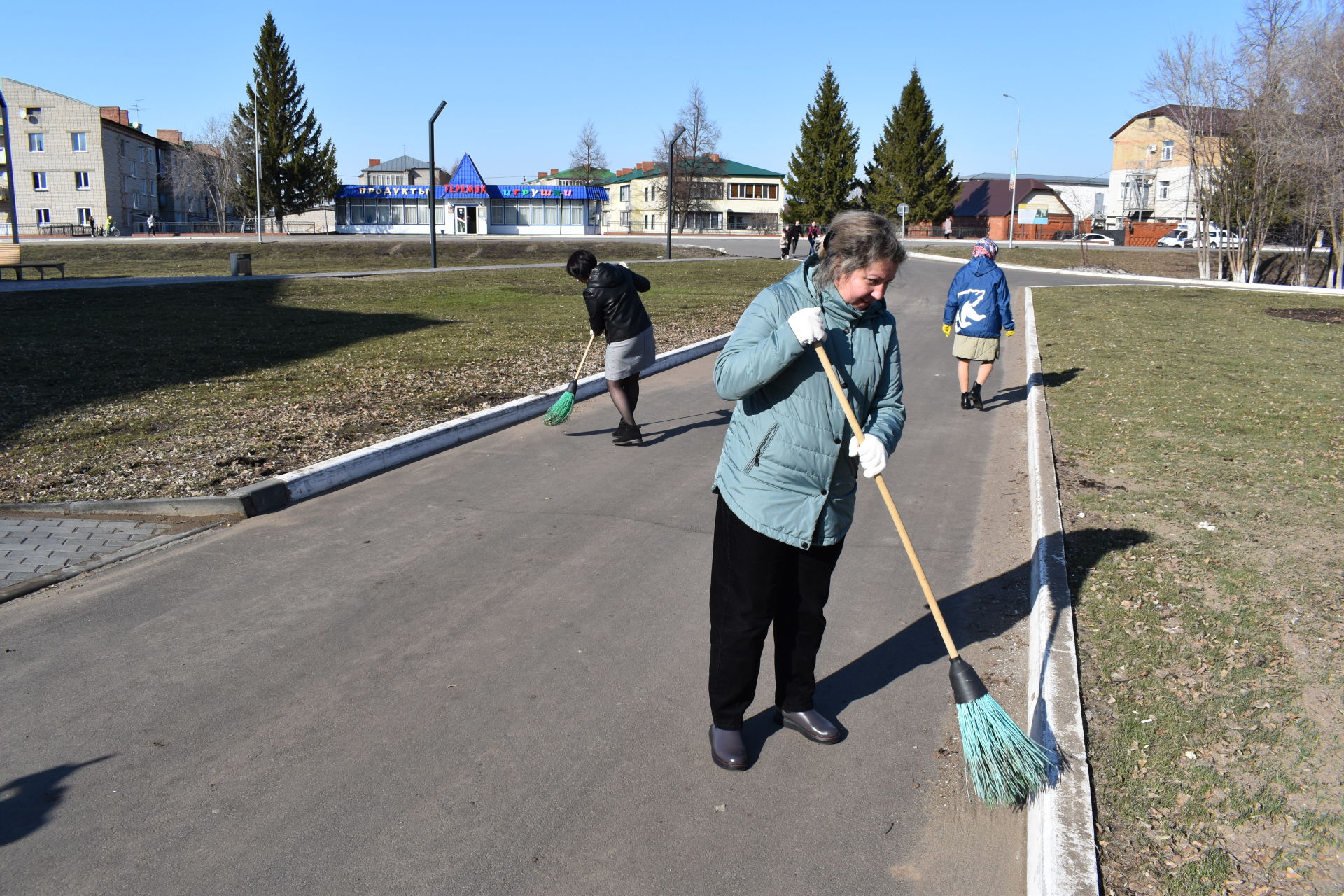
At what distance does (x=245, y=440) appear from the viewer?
7.83 metres

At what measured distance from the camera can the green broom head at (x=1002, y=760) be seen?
10.7 feet

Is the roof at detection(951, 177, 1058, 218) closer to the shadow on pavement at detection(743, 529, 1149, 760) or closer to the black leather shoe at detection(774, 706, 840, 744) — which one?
the shadow on pavement at detection(743, 529, 1149, 760)

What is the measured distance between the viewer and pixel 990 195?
85125mm

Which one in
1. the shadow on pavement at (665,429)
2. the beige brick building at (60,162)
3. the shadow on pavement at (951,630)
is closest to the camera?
the shadow on pavement at (951,630)

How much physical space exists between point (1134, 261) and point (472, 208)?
45493mm

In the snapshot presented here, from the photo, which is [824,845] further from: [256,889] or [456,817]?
[256,889]

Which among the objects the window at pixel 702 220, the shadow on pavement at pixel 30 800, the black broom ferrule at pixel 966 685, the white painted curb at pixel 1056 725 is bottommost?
Answer: the shadow on pavement at pixel 30 800

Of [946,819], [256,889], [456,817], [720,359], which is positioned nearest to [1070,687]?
[946,819]

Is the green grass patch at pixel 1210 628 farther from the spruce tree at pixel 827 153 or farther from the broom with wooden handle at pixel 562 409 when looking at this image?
the spruce tree at pixel 827 153

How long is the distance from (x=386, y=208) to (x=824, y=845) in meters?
75.7

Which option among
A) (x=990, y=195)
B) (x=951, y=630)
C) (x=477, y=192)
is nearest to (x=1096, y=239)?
(x=990, y=195)

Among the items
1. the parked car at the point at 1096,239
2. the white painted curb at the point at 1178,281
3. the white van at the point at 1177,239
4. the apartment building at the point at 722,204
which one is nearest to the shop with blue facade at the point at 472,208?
the apartment building at the point at 722,204

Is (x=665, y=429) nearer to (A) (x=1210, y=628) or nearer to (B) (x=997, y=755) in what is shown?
(A) (x=1210, y=628)

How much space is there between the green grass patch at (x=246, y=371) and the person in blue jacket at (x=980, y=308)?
4.50 m
